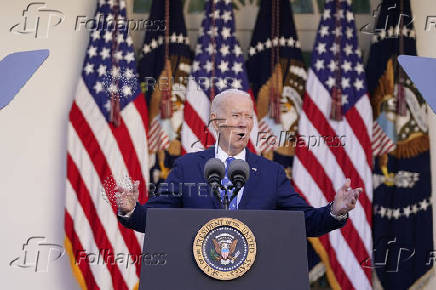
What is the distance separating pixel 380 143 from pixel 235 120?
2343 millimetres

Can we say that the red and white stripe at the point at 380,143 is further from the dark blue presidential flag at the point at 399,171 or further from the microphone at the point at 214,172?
the microphone at the point at 214,172

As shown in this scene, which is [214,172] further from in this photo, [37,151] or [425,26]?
[425,26]

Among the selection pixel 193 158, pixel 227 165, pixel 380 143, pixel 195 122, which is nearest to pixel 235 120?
pixel 227 165

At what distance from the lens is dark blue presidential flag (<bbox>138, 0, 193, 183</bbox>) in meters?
5.26

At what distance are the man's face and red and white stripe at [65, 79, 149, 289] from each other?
6.34 ft

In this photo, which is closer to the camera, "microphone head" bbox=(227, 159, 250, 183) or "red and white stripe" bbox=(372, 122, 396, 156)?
"microphone head" bbox=(227, 159, 250, 183)

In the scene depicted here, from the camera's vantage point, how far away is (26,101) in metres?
5.41

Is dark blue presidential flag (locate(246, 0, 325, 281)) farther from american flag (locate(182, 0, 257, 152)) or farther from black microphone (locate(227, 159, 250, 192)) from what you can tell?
black microphone (locate(227, 159, 250, 192))

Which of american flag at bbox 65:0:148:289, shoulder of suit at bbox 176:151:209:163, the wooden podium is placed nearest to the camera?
the wooden podium

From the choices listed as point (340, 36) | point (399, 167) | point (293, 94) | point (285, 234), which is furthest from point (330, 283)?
point (285, 234)

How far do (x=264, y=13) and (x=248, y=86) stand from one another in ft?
1.97

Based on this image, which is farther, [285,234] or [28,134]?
[28,134]

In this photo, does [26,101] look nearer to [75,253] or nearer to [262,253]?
[75,253]

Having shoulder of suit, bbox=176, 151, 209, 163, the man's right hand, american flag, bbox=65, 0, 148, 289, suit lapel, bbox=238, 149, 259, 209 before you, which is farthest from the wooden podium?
american flag, bbox=65, 0, 148, 289
